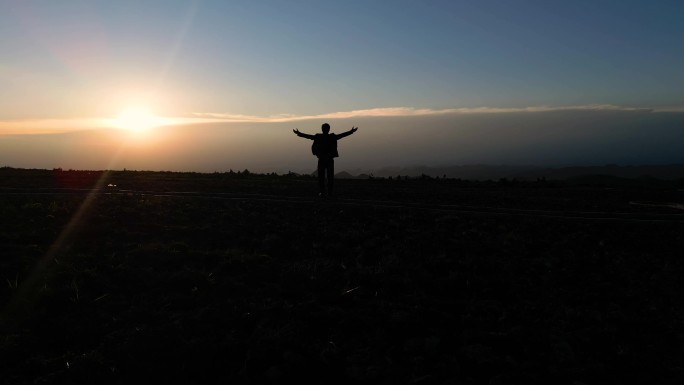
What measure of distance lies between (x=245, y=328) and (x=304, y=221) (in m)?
6.70

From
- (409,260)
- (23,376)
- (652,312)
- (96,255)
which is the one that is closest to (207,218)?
(96,255)

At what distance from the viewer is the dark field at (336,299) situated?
5.73m

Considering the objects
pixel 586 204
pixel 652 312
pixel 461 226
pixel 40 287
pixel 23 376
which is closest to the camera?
pixel 23 376

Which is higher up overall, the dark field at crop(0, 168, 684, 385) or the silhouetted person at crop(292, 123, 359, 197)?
the silhouetted person at crop(292, 123, 359, 197)

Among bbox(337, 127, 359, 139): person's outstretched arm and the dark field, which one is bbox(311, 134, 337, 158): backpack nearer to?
bbox(337, 127, 359, 139): person's outstretched arm

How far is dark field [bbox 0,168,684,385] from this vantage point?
5.73 metres

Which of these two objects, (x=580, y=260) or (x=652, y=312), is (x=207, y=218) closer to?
(x=580, y=260)

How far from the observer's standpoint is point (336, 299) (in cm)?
762

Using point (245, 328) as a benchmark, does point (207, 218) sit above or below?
above

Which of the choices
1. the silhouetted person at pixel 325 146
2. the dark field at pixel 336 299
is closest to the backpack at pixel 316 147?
the silhouetted person at pixel 325 146

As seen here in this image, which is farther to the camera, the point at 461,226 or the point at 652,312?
the point at 461,226

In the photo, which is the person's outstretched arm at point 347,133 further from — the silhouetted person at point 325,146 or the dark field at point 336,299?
the dark field at point 336,299

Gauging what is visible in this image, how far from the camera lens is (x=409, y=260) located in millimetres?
9602

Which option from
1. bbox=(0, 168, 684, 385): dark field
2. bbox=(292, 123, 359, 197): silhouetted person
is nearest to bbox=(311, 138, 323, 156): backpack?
bbox=(292, 123, 359, 197): silhouetted person
